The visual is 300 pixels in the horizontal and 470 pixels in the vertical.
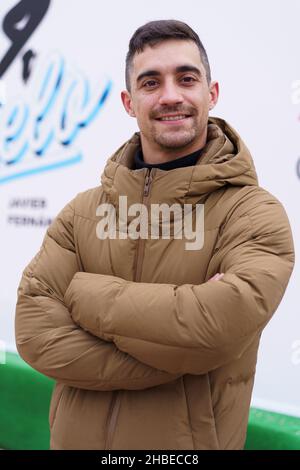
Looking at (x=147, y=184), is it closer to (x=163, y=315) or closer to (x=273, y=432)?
(x=163, y=315)

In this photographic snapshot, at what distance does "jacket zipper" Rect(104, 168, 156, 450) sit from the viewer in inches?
51.1

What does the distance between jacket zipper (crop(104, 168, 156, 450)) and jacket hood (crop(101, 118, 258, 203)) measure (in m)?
0.02

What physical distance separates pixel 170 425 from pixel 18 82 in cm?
223

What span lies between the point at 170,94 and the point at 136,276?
1.42 ft

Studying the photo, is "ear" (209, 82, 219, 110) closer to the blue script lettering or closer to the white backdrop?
the white backdrop

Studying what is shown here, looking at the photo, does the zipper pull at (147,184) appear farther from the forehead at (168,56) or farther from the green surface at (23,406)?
the green surface at (23,406)

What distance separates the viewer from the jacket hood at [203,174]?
1316 mm

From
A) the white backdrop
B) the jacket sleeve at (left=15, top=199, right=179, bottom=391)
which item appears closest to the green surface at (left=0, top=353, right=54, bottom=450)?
the white backdrop

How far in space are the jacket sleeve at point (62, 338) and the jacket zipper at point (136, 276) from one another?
0.18 feet

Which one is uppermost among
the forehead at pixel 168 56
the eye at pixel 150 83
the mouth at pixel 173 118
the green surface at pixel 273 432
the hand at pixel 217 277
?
the forehead at pixel 168 56

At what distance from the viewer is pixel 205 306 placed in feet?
3.80

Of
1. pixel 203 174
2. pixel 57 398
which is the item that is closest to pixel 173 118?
pixel 203 174

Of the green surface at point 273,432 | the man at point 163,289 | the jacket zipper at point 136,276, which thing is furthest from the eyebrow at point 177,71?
the green surface at point 273,432

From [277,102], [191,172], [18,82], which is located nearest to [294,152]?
[277,102]
